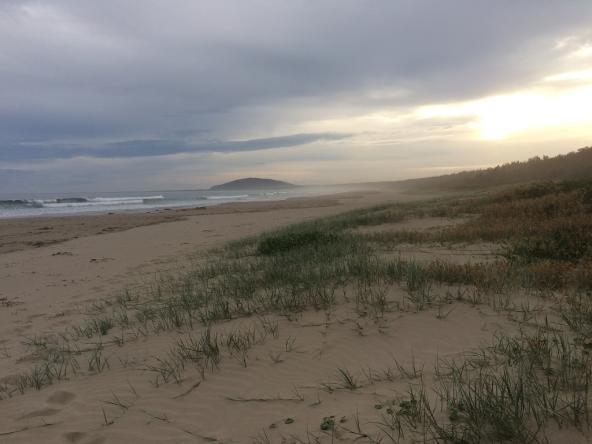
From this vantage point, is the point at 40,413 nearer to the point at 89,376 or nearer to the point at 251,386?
the point at 89,376

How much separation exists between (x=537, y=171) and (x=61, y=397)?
1150 inches

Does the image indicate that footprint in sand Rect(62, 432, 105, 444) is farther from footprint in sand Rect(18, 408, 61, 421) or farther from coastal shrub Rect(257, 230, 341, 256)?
coastal shrub Rect(257, 230, 341, 256)

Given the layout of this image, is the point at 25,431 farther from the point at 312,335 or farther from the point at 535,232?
the point at 535,232

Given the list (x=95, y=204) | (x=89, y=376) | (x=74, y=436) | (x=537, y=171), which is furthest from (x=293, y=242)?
(x=95, y=204)

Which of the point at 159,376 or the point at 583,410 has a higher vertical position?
the point at 583,410

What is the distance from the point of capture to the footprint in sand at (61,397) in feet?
10.6

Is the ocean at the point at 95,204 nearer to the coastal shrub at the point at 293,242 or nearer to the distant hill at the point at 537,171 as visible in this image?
the distant hill at the point at 537,171

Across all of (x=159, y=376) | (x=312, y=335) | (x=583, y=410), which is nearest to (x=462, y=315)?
(x=312, y=335)

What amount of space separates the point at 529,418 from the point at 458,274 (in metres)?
2.94

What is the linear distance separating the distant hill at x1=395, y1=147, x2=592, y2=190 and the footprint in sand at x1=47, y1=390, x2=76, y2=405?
18.6 meters

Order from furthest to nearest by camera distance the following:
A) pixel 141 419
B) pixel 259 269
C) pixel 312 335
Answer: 1. pixel 259 269
2. pixel 312 335
3. pixel 141 419

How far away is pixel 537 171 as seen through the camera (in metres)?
25.8

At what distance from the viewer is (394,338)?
3.62 meters

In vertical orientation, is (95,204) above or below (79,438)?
above
